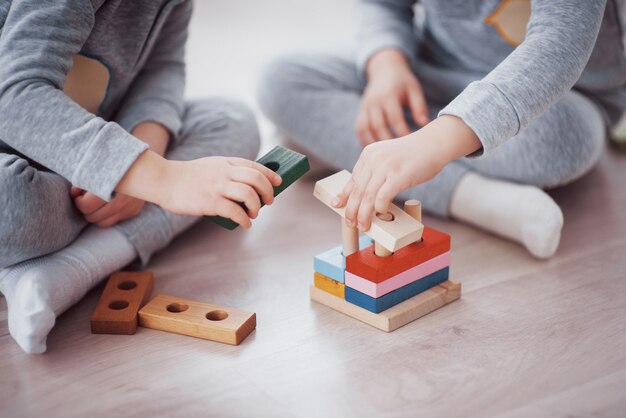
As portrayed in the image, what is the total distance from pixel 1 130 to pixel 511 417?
2.03ft

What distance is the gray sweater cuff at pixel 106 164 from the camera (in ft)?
2.52

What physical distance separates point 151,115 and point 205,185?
0.30 meters

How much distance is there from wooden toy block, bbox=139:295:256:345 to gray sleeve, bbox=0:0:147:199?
0.49ft

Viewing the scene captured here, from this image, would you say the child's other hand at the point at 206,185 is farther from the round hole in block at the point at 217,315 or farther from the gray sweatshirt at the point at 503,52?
the gray sweatshirt at the point at 503,52

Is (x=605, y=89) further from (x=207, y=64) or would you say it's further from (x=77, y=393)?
(x=207, y=64)

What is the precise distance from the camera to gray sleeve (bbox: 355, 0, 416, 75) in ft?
4.02

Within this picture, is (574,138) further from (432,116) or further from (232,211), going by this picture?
(232,211)

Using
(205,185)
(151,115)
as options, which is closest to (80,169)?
(205,185)

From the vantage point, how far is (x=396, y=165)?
0.76m

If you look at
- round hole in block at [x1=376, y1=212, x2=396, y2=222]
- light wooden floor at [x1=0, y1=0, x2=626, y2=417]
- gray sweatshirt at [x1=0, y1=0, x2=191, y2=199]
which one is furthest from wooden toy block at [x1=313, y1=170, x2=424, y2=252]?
gray sweatshirt at [x1=0, y1=0, x2=191, y2=199]

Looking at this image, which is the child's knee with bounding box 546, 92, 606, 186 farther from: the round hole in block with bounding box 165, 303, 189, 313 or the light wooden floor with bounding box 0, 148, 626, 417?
the round hole in block with bounding box 165, 303, 189, 313

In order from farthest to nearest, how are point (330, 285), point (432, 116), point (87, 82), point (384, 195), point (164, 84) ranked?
point (432, 116)
point (164, 84)
point (87, 82)
point (330, 285)
point (384, 195)

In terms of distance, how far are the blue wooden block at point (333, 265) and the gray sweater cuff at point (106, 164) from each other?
0.81 feet

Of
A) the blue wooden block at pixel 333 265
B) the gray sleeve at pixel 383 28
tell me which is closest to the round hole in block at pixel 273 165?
the blue wooden block at pixel 333 265
